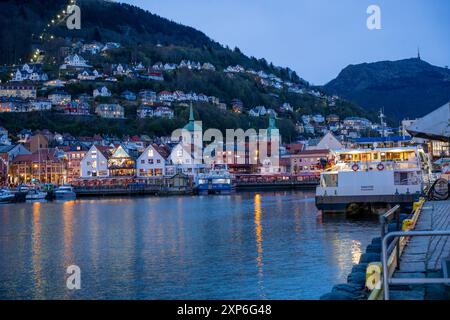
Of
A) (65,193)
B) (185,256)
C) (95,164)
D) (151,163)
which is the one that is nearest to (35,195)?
(65,193)

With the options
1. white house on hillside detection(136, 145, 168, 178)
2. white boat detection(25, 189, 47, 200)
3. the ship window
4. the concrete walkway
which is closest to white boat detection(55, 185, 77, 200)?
white boat detection(25, 189, 47, 200)

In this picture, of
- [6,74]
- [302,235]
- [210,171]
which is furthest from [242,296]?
[6,74]

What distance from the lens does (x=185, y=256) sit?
965 inches

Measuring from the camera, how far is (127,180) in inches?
3762

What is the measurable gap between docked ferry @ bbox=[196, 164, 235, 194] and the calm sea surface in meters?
43.3

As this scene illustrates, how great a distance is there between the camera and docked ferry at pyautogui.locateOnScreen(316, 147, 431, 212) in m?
37.3

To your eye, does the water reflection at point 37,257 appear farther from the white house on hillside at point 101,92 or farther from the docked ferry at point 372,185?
the white house on hillside at point 101,92

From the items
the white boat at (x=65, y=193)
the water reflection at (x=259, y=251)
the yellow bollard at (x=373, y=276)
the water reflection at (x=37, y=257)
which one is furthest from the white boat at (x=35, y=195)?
the yellow bollard at (x=373, y=276)

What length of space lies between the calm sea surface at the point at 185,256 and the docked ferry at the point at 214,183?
142 feet

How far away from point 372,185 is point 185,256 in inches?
672

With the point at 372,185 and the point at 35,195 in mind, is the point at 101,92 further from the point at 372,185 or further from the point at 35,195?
the point at 372,185

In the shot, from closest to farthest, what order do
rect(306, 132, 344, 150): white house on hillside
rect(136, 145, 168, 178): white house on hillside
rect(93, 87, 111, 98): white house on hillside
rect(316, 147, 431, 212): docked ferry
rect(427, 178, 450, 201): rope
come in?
rect(427, 178, 450, 201): rope < rect(316, 147, 431, 212): docked ferry < rect(136, 145, 168, 178): white house on hillside < rect(306, 132, 344, 150): white house on hillside < rect(93, 87, 111, 98): white house on hillside

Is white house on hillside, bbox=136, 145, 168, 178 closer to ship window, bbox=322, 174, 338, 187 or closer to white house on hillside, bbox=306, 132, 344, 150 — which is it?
white house on hillside, bbox=306, 132, 344, 150

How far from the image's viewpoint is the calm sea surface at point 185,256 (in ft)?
59.1
